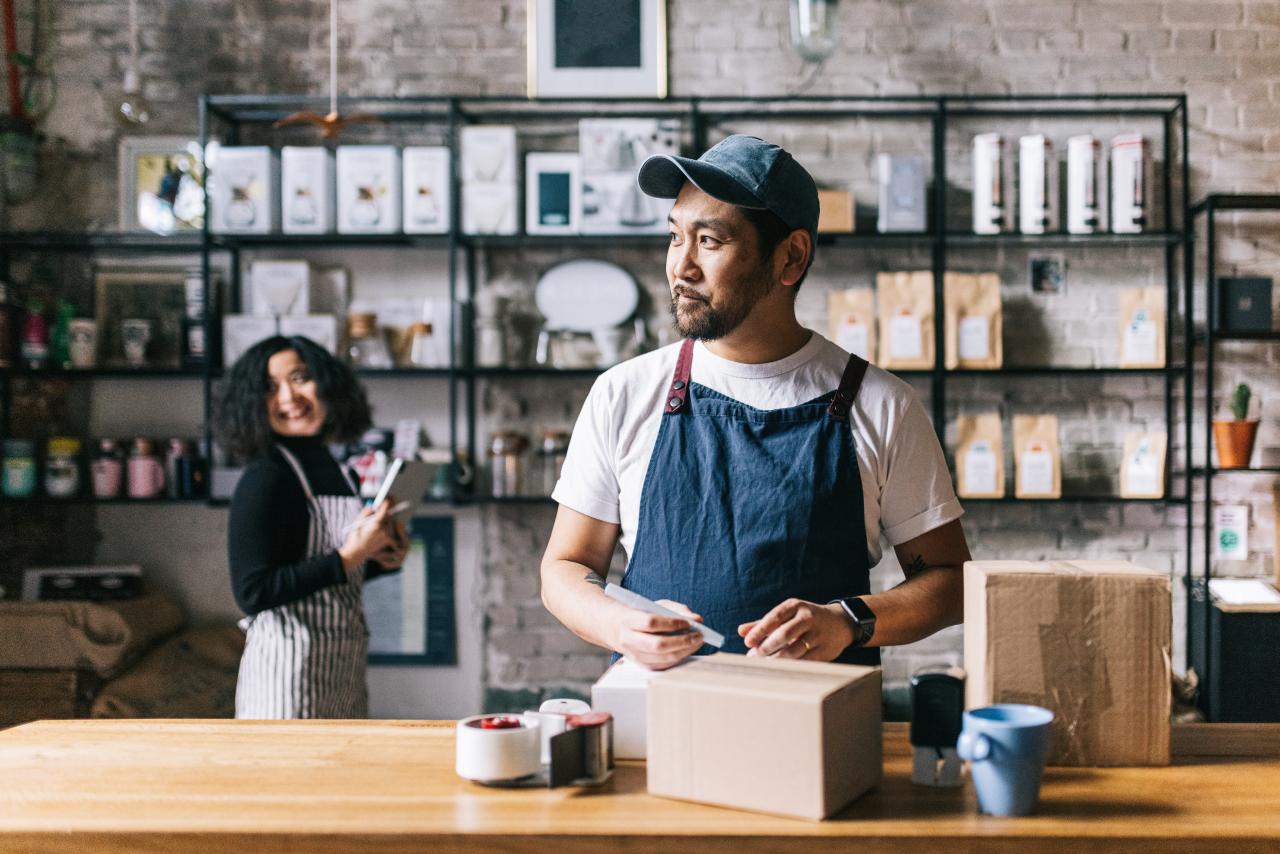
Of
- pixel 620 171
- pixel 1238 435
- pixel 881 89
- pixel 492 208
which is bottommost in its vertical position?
pixel 1238 435

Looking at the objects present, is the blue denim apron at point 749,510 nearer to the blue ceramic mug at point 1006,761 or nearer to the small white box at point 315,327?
the blue ceramic mug at point 1006,761

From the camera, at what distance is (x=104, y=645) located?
3682 mm

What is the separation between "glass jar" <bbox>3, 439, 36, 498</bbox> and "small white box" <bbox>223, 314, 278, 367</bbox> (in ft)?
2.54

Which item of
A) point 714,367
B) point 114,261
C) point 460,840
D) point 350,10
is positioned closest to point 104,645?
point 114,261

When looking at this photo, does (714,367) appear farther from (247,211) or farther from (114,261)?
(114,261)

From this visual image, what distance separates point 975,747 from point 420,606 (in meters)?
3.15

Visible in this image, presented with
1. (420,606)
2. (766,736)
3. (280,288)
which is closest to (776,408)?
(766,736)

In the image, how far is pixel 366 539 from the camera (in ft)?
8.65

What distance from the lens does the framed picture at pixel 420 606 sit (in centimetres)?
414

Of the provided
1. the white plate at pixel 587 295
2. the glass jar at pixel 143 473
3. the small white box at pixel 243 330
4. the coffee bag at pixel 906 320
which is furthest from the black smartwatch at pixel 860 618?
the glass jar at pixel 143 473

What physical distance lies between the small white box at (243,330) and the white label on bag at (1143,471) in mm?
3038

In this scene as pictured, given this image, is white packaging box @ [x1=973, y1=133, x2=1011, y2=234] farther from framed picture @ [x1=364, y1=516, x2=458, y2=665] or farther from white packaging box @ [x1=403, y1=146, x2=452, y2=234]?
framed picture @ [x1=364, y1=516, x2=458, y2=665]

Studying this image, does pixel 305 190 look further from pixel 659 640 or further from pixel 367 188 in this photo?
pixel 659 640

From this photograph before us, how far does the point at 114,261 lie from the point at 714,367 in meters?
3.14
